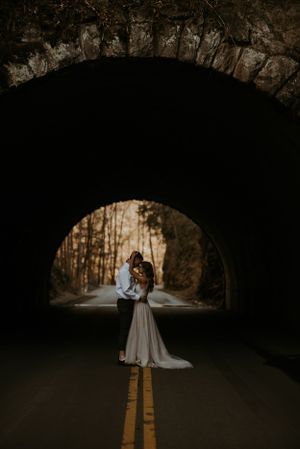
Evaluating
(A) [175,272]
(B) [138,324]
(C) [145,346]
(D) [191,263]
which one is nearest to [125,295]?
(B) [138,324]

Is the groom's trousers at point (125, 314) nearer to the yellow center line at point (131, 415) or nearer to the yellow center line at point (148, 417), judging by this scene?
the yellow center line at point (131, 415)

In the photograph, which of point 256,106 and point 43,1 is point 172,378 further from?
point 43,1

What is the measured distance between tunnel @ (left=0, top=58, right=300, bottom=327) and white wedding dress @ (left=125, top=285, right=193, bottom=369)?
4087 millimetres

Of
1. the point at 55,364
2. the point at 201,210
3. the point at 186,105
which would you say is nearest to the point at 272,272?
the point at 201,210

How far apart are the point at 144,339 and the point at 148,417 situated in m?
3.96

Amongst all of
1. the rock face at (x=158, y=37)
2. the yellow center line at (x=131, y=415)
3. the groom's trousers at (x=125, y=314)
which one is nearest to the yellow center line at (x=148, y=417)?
the yellow center line at (x=131, y=415)

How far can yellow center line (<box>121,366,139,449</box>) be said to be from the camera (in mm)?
5605

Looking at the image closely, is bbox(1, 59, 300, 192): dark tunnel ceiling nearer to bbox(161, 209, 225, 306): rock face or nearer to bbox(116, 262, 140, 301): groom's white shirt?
bbox(116, 262, 140, 301): groom's white shirt

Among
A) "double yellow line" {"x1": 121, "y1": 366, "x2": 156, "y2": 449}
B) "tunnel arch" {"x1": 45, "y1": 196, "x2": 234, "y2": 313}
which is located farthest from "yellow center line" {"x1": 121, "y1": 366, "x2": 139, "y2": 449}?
"tunnel arch" {"x1": 45, "y1": 196, "x2": 234, "y2": 313}

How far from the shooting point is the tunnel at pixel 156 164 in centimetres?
1071

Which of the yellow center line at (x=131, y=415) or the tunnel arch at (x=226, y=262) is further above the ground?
the tunnel arch at (x=226, y=262)

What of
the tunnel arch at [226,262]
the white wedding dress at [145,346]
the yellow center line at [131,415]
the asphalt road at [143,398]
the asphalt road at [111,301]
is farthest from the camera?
the asphalt road at [111,301]

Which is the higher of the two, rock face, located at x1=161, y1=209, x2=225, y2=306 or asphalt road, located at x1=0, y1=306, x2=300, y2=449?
rock face, located at x1=161, y1=209, x2=225, y2=306

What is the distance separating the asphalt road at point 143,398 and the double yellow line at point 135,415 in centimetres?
5
